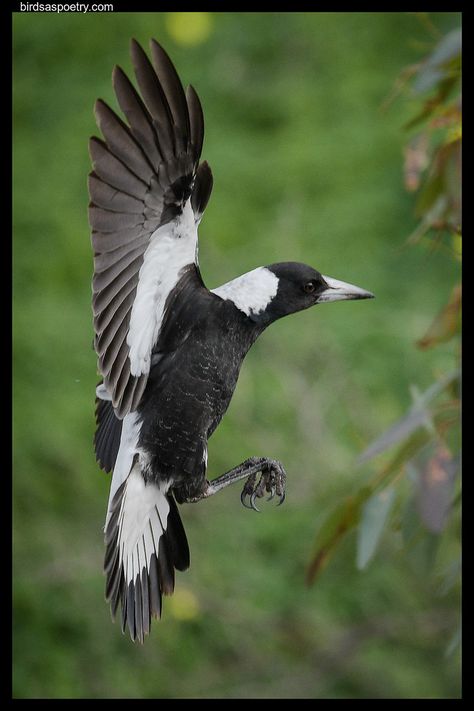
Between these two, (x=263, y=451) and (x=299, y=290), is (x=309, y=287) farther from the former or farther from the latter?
(x=263, y=451)

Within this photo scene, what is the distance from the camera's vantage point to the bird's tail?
1684 mm

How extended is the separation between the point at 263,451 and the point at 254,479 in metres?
1.29

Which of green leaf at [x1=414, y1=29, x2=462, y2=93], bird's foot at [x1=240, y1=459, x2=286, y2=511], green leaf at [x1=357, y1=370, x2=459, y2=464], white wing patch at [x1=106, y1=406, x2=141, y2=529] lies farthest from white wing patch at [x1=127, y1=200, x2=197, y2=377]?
green leaf at [x1=414, y1=29, x2=462, y2=93]

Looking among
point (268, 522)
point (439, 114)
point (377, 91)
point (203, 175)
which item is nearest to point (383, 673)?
point (268, 522)

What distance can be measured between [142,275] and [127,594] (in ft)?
1.56

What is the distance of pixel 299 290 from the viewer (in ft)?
5.35

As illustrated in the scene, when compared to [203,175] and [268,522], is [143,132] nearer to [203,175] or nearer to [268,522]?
[203,175]

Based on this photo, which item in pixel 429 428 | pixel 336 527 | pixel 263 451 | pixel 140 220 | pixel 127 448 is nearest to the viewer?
pixel 140 220

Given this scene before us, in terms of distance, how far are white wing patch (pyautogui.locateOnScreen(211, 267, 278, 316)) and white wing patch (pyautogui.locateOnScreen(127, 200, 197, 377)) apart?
0.24 feet

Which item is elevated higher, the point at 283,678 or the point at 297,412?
the point at 297,412

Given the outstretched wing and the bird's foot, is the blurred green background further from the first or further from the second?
the outstretched wing

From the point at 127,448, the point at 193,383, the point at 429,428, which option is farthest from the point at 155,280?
the point at 429,428

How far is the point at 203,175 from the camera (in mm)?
1580
